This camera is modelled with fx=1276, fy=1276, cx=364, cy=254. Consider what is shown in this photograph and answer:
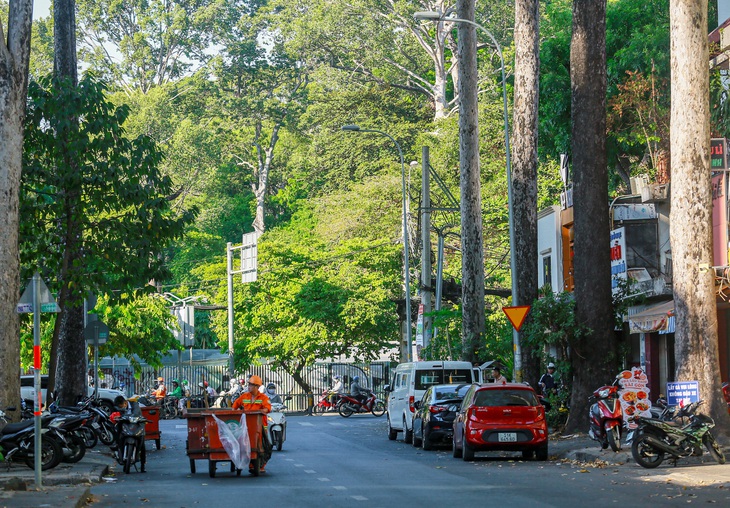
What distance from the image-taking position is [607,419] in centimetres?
2223

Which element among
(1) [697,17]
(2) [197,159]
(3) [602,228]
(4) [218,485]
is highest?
(2) [197,159]

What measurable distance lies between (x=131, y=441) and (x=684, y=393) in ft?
31.1

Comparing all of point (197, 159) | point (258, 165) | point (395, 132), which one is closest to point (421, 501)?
point (395, 132)

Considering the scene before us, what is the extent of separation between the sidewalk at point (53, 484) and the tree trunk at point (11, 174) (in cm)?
140

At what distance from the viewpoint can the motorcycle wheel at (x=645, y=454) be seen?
20.0 metres

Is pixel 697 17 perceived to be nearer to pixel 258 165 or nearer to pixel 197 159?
pixel 197 159

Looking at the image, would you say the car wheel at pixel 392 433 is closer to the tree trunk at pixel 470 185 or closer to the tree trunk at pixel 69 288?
the tree trunk at pixel 470 185

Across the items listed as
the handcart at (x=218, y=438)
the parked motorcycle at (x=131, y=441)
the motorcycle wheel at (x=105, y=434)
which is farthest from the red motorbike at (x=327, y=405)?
the handcart at (x=218, y=438)

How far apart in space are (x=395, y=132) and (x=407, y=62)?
4.24 meters

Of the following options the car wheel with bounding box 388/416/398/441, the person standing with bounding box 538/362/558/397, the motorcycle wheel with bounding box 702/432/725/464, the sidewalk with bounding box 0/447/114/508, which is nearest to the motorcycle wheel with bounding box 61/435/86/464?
the sidewalk with bounding box 0/447/114/508

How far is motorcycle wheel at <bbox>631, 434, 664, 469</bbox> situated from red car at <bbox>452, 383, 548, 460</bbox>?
2913 mm

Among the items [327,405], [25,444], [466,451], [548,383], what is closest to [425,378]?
[548,383]

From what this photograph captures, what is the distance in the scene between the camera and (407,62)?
218 feet

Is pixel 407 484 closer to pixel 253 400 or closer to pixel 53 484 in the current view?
pixel 253 400
